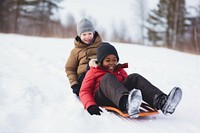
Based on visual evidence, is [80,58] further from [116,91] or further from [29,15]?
[29,15]

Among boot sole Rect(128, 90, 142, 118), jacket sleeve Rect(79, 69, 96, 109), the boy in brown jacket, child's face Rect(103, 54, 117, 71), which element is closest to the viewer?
boot sole Rect(128, 90, 142, 118)

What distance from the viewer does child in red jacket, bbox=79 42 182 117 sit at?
2.01m

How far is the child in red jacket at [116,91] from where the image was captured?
2.01 meters

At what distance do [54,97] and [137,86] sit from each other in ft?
2.58

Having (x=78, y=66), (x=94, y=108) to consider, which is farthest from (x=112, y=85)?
(x=78, y=66)

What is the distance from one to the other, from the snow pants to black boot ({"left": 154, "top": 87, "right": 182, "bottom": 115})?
2.4 inches

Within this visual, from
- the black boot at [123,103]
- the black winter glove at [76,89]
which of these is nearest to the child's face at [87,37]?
the black winter glove at [76,89]

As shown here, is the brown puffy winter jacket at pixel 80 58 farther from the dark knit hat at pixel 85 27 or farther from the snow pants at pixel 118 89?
the snow pants at pixel 118 89

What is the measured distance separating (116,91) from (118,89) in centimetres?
2

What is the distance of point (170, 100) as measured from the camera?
2010mm

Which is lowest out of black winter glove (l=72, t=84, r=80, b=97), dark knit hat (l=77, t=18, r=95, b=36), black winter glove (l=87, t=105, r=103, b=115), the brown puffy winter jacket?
black winter glove (l=87, t=105, r=103, b=115)

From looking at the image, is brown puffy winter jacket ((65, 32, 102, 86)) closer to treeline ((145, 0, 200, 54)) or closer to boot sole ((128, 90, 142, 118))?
boot sole ((128, 90, 142, 118))

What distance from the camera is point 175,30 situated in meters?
18.8

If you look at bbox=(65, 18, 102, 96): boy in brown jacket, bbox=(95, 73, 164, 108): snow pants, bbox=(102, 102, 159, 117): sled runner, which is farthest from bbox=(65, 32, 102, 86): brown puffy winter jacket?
bbox=(102, 102, 159, 117): sled runner
